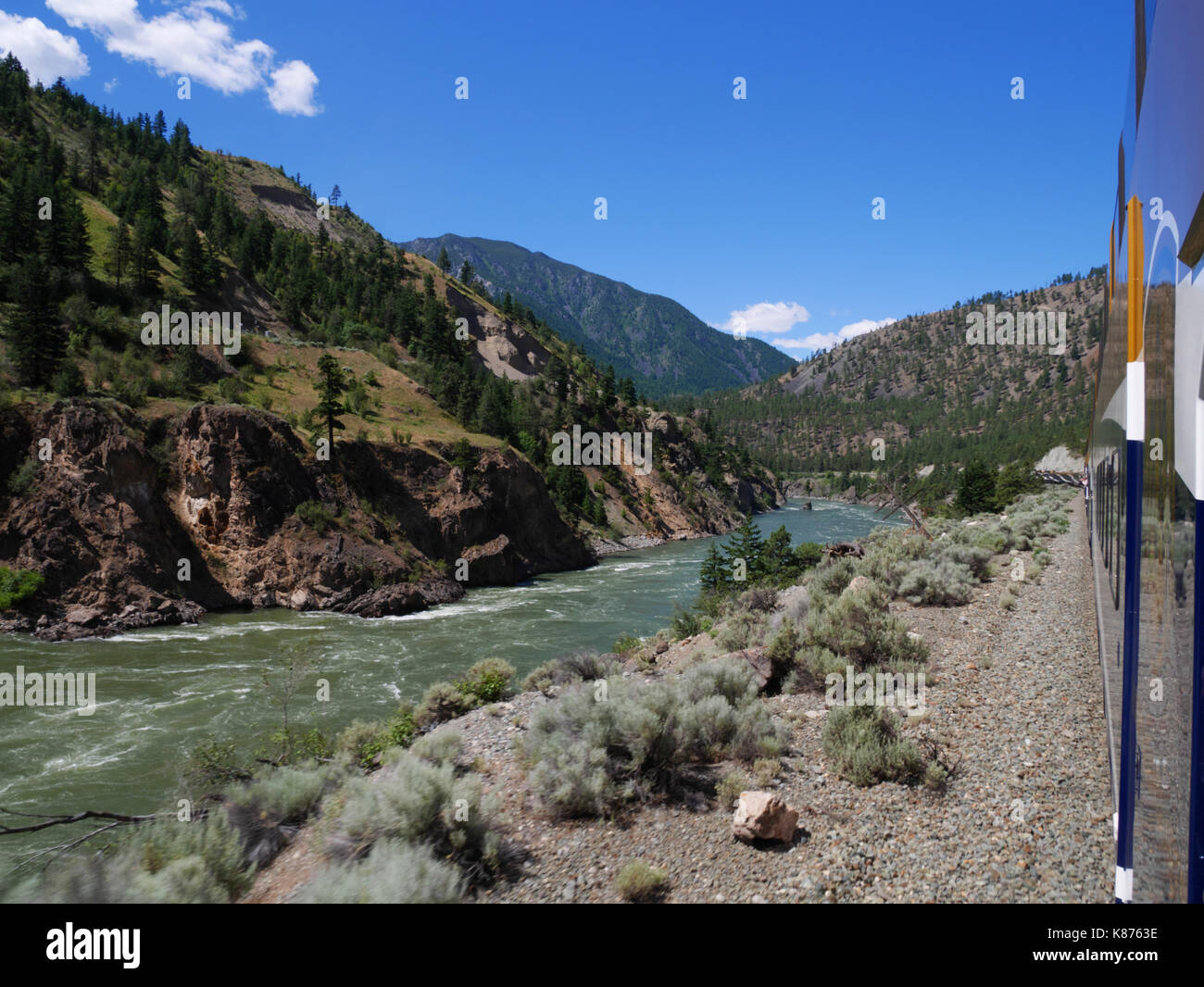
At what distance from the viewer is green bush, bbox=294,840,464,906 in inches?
159

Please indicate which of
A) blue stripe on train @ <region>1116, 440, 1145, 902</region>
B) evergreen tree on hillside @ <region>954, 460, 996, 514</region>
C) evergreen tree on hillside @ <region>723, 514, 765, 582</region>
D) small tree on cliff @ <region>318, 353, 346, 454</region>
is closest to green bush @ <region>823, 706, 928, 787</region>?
blue stripe on train @ <region>1116, 440, 1145, 902</region>

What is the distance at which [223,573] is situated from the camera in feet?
98.0

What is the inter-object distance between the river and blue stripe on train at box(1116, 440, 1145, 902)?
9229 mm

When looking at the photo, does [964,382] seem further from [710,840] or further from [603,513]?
[710,840]

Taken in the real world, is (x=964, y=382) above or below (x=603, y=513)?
above

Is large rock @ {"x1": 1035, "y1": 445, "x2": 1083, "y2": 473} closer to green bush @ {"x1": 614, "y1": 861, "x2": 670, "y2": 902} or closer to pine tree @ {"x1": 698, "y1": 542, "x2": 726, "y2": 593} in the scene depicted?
pine tree @ {"x1": 698, "y1": 542, "x2": 726, "y2": 593}

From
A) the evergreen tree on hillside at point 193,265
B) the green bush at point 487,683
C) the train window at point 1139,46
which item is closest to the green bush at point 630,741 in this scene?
the green bush at point 487,683

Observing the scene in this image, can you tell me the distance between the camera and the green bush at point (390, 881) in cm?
404

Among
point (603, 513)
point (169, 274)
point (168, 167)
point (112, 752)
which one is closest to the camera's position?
point (112, 752)

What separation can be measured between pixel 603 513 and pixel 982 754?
51.9 meters

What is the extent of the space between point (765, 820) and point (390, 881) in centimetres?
298

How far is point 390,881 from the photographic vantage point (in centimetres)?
415

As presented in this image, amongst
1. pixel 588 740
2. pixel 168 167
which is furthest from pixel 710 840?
pixel 168 167
